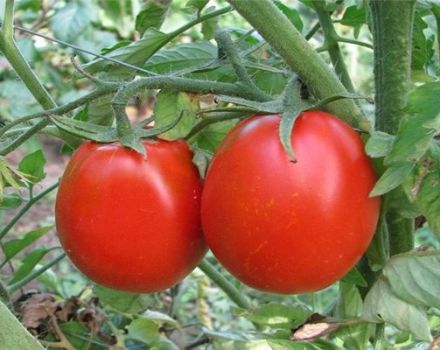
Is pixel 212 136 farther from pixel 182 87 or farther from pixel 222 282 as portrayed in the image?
pixel 222 282

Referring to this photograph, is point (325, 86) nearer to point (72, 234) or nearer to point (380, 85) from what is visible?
point (380, 85)

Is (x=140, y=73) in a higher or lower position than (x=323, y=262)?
higher

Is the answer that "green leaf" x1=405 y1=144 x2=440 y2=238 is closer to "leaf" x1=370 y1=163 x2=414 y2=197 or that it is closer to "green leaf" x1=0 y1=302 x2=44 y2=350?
"leaf" x1=370 y1=163 x2=414 y2=197

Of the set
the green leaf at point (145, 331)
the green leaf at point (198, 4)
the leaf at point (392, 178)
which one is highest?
the green leaf at point (198, 4)

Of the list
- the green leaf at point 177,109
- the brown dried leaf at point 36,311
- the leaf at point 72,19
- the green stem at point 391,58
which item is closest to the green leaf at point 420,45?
the green stem at point 391,58

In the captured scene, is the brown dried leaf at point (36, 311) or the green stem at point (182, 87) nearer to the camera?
the green stem at point (182, 87)

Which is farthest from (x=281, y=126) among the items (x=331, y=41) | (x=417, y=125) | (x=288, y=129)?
(x=331, y=41)

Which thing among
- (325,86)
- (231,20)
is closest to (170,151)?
(325,86)

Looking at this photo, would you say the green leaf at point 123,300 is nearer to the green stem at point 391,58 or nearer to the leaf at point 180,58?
the leaf at point 180,58
